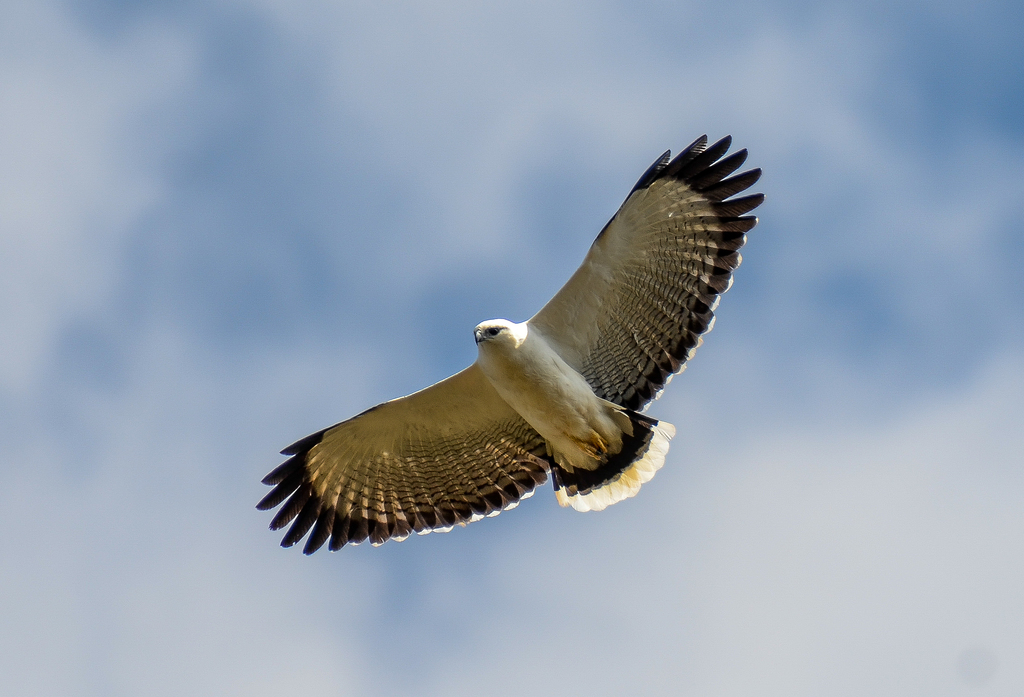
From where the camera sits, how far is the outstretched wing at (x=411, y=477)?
10086 mm

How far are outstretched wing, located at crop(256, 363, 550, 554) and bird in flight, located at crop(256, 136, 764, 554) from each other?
0.01 metres

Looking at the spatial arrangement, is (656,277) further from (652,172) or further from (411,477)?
(411,477)

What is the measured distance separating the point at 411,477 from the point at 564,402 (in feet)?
6.33

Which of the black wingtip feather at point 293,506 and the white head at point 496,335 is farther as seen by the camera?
the black wingtip feather at point 293,506

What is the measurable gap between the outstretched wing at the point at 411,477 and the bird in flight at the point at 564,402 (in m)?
0.01

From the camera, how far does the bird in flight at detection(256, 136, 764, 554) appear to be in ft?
30.7

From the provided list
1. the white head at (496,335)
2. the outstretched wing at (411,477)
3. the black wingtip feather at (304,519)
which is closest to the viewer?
the white head at (496,335)

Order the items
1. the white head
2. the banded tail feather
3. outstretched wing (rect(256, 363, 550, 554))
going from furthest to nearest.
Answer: outstretched wing (rect(256, 363, 550, 554)), the banded tail feather, the white head

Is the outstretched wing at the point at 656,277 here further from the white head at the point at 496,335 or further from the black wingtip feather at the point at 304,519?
the black wingtip feather at the point at 304,519

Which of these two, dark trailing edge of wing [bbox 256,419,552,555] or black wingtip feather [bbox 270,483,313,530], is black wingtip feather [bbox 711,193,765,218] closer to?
dark trailing edge of wing [bbox 256,419,552,555]

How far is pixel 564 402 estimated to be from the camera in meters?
9.49

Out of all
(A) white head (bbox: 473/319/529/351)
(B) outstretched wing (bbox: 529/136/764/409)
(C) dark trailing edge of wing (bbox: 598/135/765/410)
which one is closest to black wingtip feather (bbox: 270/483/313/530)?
(A) white head (bbox: 473/319/529/351)

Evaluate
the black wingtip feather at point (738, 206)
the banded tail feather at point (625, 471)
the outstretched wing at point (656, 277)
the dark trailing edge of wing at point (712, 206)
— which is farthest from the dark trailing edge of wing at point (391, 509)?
the black wingtip feather at point (738, 206)

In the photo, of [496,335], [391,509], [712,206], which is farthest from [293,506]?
[712,206]
